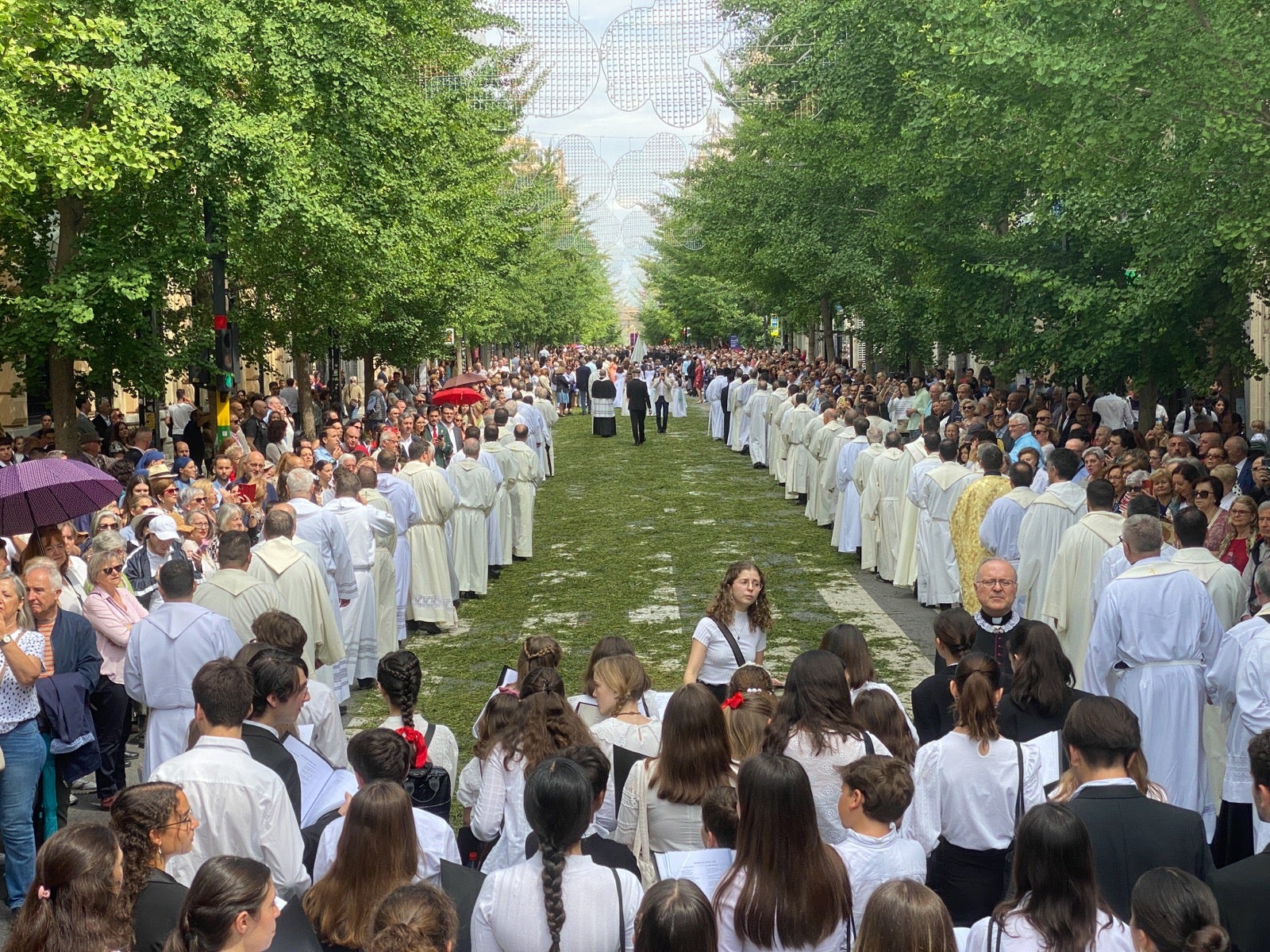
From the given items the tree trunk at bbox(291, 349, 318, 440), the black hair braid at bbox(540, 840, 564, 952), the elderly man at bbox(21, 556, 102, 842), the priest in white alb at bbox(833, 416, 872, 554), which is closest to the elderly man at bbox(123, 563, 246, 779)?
the elderly man at bbox(21, 556, 102, 842)

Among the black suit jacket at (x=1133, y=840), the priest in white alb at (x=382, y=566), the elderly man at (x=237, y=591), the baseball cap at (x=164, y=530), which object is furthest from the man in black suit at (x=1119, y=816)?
the priest in white alb at (x=382, y=566)

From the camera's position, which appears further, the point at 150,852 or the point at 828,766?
the point at 828,766

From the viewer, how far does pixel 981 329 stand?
66.4 feet

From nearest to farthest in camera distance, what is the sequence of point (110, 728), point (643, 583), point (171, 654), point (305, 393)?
1. point (171, 654)
2. point (110, 728)
3. point (643, 583)
4. point (305, 393)

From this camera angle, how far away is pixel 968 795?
5.50 m

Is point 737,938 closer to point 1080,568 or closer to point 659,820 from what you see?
point 659,820

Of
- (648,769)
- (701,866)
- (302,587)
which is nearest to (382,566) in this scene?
(302,587)

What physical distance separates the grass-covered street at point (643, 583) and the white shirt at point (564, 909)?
564 cm

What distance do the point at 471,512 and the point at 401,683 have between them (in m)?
10.1

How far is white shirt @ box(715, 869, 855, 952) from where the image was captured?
4402 millimetres

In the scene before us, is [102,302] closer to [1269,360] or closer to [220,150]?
[220,150]

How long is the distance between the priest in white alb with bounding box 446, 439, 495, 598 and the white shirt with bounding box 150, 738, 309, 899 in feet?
34.2

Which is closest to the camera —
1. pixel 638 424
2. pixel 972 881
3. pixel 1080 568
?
pixel 972 881

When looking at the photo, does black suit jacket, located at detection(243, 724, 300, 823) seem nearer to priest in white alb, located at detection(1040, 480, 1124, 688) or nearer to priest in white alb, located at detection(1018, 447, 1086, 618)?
priest in white alb, located at detection(1040, 480, 1124, 688)
